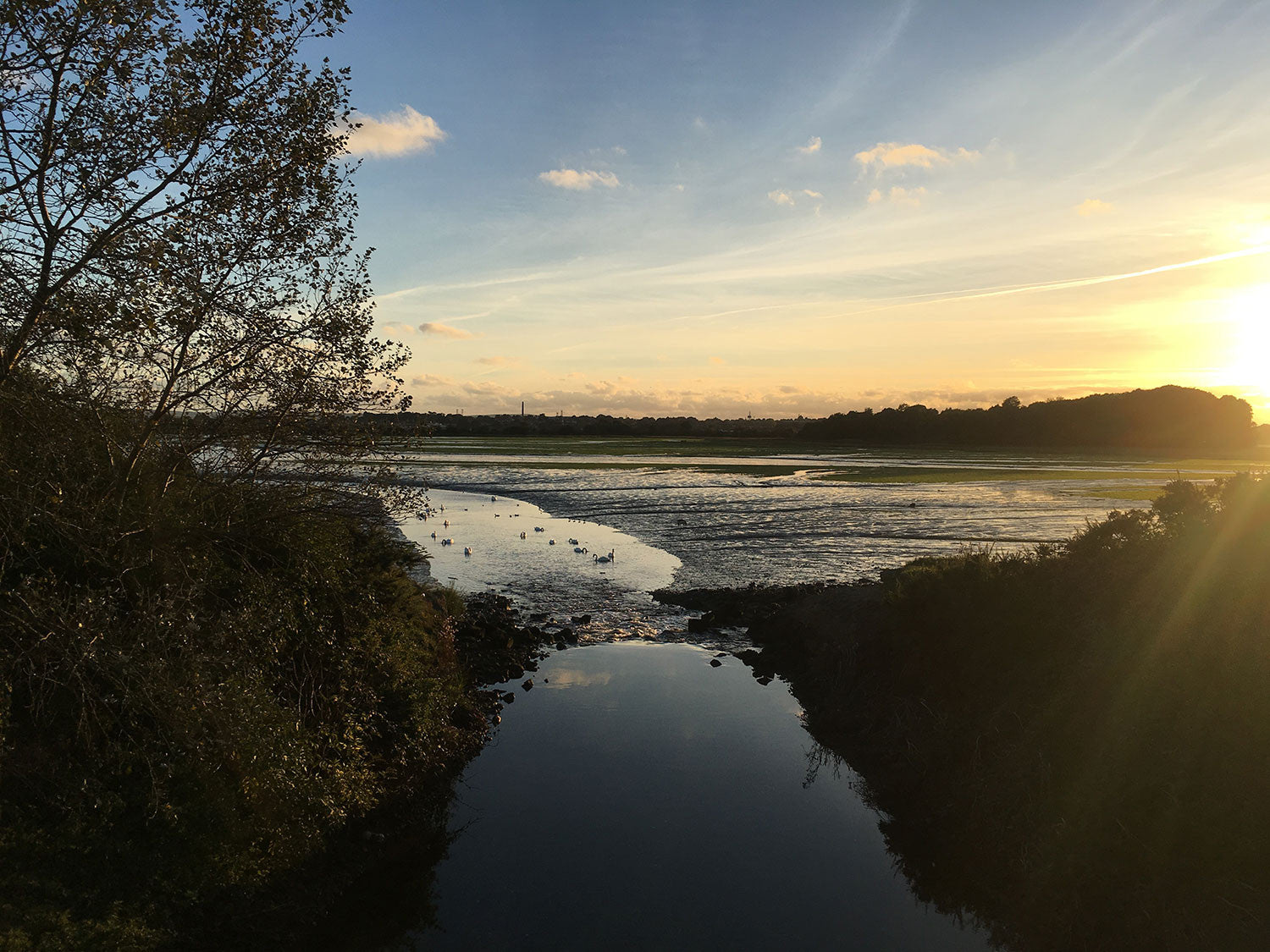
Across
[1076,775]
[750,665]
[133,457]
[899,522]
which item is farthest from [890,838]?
[899,522]

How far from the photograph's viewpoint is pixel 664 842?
10820mm

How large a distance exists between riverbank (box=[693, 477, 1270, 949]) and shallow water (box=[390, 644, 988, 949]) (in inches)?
35.4

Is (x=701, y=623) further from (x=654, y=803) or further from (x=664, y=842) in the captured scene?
(x=664, y=842)

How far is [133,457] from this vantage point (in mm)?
9930

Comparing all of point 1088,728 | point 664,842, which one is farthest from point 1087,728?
point 664,842

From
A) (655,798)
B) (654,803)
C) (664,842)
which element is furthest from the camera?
(655,798)

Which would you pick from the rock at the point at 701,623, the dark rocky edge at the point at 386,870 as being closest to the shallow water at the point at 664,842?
the dark rocky edge at the point at 386,870

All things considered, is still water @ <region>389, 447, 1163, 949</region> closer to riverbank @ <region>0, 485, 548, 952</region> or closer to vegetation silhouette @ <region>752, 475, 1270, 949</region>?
vegetation silhouette @ <region>752, 475, 1270, 949</region>

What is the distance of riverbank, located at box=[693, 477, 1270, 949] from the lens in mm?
8281

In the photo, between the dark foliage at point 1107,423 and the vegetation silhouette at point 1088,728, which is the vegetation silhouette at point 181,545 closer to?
the vegetation silhouette at point 1088,728

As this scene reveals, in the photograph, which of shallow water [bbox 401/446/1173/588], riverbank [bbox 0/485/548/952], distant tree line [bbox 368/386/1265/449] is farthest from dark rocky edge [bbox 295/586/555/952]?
distant tree line [bbox 368/386/1265/449]

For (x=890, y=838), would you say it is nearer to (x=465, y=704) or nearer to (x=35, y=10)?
(x=465, y=704)

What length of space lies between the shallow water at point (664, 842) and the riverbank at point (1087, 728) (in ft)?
2.95

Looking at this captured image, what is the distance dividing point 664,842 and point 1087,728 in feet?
19.9
